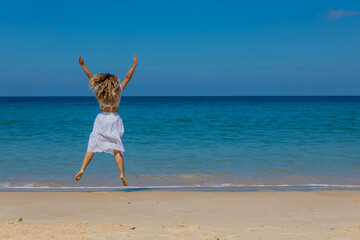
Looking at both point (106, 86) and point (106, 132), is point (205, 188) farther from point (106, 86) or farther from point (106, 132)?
point (106, 86)

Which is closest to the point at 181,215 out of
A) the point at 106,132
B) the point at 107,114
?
the point at 106,132

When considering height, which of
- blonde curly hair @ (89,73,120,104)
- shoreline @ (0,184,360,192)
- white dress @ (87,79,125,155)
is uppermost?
blonde curly hair @ (89,73,120,104)

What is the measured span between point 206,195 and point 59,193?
2579 millimetres

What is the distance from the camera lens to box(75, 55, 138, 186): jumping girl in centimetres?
630

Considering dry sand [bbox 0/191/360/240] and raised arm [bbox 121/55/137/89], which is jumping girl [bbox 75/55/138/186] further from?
dry sand [bbox 0/191/360/240]

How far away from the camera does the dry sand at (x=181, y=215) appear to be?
4.61 meters

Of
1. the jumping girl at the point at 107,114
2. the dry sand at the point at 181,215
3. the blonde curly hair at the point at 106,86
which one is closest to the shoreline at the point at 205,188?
the dry sand at the point at 181,215

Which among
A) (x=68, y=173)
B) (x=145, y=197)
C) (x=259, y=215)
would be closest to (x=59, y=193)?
(x=145, y=197)

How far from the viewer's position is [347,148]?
14180 mm

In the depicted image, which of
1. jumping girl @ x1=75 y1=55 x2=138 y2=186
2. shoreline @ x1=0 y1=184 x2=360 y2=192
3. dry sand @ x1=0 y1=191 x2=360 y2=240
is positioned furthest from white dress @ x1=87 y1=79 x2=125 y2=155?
shoreline @ x1=0 y1=184 x2=360 y2=192

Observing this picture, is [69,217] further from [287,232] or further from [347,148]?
[347,148]

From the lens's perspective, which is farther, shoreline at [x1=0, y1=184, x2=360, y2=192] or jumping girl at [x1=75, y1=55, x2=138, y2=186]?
shoreline at [x1=0, y1=184, x2=360, y2=192]

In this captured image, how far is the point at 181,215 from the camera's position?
5625mm

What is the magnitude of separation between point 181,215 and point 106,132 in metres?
1.80
